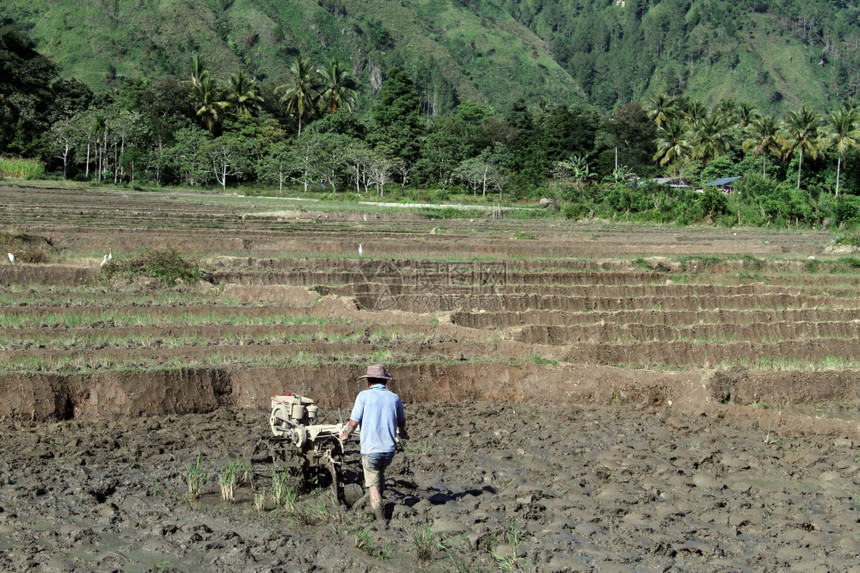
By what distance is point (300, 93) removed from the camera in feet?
235

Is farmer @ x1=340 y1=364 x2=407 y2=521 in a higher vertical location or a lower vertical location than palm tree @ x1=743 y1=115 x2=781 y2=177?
lower

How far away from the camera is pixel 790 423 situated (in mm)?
13359

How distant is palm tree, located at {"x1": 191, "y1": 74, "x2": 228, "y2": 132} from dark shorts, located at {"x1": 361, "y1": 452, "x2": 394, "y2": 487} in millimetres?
61410

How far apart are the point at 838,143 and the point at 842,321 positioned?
39.6m

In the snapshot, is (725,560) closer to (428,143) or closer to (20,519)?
(20,519)

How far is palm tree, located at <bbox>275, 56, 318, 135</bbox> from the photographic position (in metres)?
71.6

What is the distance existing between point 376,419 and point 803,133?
55.9 meters

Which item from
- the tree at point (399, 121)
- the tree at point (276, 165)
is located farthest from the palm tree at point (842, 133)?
the tree at point (276, 165)

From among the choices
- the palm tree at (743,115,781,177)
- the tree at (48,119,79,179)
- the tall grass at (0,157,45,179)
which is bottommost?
the tall grass at (0,157,45,179)

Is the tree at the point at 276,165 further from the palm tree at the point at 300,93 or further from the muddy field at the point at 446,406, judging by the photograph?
the muddy field at the point at 446,406

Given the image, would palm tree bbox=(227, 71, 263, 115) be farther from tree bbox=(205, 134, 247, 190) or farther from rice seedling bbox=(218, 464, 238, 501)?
rice seedling bbox=(218, 464, 238, 501)

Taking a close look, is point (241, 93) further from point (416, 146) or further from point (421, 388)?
point (421, 388)

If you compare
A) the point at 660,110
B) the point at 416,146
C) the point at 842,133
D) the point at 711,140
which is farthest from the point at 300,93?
the point at 842,133

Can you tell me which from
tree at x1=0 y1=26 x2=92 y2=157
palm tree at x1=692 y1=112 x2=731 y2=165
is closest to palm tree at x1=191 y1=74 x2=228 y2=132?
tree at x1=0 y1=26 x2=92 y2=157
